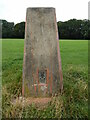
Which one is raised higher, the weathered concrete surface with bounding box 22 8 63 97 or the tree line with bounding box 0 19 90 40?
the tree line with bounding box 0 19 90 40

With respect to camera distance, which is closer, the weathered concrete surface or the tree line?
the weathered concrete surface

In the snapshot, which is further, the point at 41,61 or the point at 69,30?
the point at 69,30

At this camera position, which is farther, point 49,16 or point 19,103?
point 49,16

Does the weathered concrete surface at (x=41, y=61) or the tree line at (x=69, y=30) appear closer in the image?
the weathered concrete surface at (x=41, y=61)

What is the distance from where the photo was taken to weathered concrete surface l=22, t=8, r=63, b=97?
4.73 meters

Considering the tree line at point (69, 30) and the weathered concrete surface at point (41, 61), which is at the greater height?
the tree line at point (69, 30)

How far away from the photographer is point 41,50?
4750 millimetres

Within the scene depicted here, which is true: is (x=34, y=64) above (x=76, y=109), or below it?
above

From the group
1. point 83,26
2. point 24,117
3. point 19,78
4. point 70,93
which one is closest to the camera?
point 24,117

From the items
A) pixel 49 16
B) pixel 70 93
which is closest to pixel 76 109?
pixel 70 93

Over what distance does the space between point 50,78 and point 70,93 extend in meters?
0.51

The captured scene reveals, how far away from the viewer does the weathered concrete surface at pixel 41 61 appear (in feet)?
15.5

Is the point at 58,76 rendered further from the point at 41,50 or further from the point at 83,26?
A: the point at 83,26

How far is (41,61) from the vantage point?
4.74 m
